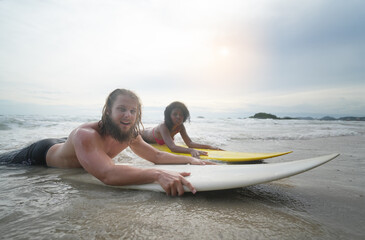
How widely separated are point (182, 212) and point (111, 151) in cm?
137

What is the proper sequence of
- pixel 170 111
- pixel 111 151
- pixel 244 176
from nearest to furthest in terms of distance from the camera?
pixel 244 176 < pixel 111 151 < pixel 170 111

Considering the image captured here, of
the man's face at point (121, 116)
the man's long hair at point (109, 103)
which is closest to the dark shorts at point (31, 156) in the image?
the man's long hair at point (109, 103)

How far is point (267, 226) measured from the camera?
1235 millimetres

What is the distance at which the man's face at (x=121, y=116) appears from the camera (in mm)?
2191

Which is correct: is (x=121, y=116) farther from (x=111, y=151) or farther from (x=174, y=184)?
(x=174, y=184)

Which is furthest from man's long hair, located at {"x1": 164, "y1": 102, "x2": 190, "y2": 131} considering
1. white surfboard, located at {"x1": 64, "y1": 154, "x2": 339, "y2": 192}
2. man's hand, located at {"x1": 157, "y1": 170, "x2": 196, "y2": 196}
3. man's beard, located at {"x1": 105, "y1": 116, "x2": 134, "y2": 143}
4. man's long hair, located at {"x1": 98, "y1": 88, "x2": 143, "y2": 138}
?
man's hand, located at {"x1": 157, "y1": 170, "x2": 196, "y2": 196}

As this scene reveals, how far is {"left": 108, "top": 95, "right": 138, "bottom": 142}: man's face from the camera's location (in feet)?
7.19

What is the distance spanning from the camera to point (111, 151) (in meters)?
2.46

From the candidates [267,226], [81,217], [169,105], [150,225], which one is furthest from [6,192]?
[169,105]

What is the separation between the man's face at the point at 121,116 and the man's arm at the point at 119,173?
13.2 inches

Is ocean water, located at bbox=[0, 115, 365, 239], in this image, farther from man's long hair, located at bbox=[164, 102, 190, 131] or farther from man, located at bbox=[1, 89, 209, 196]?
man's long hair, located at bbox=[164, 102, 190, 131]

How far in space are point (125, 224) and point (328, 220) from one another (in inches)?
51.1

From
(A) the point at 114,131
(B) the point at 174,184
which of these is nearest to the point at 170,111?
(A) the point at 114,131

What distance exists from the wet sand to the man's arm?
10 centimetres
